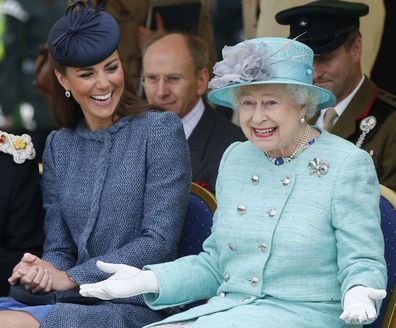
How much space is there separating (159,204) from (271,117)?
61 cm

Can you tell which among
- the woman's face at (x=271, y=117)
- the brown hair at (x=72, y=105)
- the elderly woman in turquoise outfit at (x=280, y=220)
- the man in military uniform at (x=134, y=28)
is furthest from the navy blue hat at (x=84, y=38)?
the man in military uniform at (x=134, y=28)

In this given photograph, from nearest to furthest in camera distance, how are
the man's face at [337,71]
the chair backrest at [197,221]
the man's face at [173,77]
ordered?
the chair backrest at [197,221], the man's face at [337,71], the man's face at [173,77]

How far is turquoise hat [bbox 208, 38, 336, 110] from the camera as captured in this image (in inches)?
144

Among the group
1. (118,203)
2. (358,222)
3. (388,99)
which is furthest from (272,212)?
(388,99)

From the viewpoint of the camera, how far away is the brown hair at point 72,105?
4.35 metres

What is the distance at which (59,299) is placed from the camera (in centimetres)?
400

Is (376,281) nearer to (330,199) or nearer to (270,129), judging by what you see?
(330,199)

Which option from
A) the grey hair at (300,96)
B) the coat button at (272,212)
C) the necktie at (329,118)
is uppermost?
the grey hair at (300,96)

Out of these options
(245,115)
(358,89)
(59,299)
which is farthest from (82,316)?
(358,89)

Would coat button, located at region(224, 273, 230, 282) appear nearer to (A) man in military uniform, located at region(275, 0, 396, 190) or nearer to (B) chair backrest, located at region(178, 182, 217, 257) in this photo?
(B) chair backrest, located at region(178, 182, 217, 257)

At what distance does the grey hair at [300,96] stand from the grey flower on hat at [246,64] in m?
0.08

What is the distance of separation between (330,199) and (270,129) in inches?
11.6

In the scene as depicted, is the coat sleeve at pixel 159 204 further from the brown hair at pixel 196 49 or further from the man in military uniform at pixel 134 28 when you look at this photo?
the man in military uniform at pixel 134 28

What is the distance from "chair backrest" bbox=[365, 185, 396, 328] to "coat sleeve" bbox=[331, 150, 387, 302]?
0.28 m
